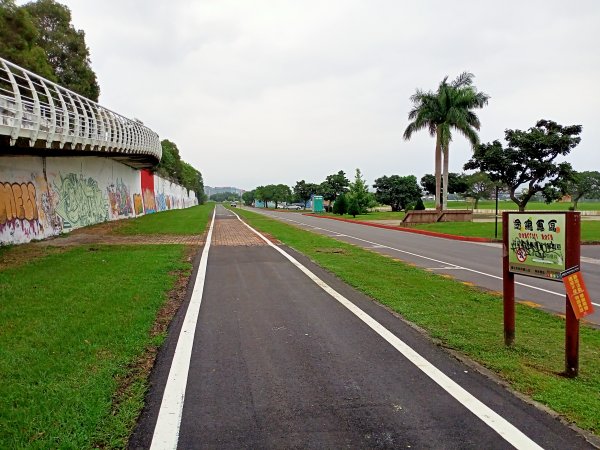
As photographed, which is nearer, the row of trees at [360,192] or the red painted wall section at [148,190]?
the red painted wall section at [148,190]

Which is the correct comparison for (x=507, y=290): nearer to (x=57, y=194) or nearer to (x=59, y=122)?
(x=59, y=122)

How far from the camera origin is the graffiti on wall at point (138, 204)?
1564 inches

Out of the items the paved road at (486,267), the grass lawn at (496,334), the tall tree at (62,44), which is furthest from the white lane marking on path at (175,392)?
the tall tree at (62,44)

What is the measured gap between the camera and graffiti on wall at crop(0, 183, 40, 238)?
1527 cm

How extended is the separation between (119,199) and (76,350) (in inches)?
1208

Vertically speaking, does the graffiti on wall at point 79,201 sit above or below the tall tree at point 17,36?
below

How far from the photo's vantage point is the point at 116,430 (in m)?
3.39

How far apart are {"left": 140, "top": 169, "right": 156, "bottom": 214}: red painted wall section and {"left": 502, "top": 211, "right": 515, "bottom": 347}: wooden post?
42364mm

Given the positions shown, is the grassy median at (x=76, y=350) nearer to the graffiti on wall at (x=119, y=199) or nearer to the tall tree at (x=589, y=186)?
the graffiti on wall at (x=119, y=199)

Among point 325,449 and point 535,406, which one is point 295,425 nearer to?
point 325,449

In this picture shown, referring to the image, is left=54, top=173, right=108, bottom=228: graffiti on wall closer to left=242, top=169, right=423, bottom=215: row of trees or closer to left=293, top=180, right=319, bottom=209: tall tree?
left=242, top=169, right=423, bottom=215: row of trees

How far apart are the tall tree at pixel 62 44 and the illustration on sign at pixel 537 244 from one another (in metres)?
43.4

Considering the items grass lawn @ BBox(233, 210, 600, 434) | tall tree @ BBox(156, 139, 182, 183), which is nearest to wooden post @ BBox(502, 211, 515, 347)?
grass lawn @ BBox(233, 210, 600, 434)

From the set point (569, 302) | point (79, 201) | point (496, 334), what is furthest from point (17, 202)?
point (569, 302)
